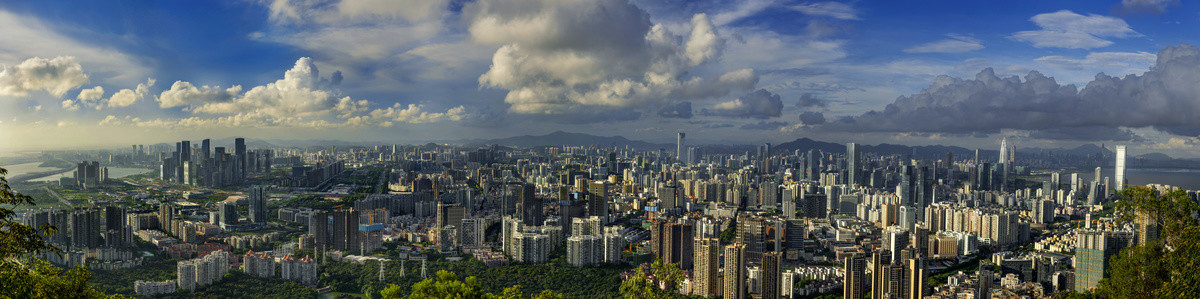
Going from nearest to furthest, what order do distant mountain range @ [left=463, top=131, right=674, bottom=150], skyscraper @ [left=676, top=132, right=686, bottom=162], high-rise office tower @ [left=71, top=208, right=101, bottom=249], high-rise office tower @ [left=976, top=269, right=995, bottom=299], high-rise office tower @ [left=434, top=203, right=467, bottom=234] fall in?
high-rise office tower @ [left=976, top=269, right=995, bottom=299], high-rise office tower @ [left=71, top=208, right=101, bottom=249], high-rise office tower @ [left=434, top=203, right=467, bottom=234], distant mountain range @ [left=463, top=131, right=674, bottom=150], skyscraper @ [left=676, top=132, right=686, bottom=162]

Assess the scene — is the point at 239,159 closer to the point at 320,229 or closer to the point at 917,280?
the point at 320,229

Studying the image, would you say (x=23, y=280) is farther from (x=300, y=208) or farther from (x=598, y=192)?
(x=598, y=192)

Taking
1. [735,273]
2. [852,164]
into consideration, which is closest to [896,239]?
[735,273]

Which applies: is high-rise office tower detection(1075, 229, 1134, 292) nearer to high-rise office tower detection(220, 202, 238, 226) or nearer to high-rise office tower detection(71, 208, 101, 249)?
high-rise office tower detection(220, 202, 238, 226)

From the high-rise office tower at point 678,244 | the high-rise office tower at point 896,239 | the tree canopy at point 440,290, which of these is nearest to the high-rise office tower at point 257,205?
the high-rise office tower at point 678,244

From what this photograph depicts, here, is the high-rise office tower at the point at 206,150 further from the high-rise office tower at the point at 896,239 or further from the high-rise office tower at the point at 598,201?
the high-rise office tower at the point at 896,239

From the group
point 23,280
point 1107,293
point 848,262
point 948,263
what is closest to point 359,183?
point 848,262

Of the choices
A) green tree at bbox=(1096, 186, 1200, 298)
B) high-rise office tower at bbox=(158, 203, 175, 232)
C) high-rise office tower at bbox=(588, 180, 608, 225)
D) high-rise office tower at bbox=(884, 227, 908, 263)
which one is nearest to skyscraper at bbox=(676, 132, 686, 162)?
high-rise office tower at bbox=(588, 180, 608, 225)
